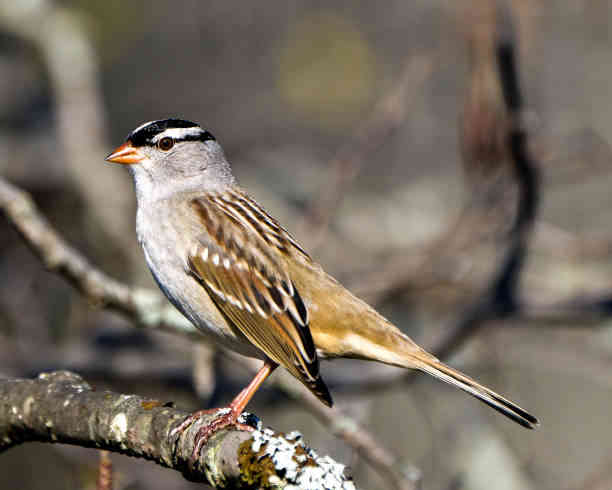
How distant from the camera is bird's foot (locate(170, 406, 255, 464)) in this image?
232cm

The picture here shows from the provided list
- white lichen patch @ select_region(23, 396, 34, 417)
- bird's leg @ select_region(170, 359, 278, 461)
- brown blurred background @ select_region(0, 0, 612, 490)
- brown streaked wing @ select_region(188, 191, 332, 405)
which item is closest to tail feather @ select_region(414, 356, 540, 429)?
brown streaked wing @ select_region(188, 191, 332, 405)

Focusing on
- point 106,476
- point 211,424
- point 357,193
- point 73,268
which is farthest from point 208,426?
point 357,193

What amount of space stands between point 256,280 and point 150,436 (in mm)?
1107

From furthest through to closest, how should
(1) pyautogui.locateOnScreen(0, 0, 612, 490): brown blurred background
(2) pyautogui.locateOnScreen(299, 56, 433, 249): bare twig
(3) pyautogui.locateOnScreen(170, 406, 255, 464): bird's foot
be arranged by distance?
(1) pyautogui.locateOnScreen(0, 0, 612, 490): brown blurred background → (2) pyautogui.locateOnScreen(299, 56, 433, 249): bare twig → (3) pyautogui.locateOnScreen(170, 406, 255, 464): bird's foot

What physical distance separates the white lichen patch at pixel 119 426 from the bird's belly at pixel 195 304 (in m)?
0.84

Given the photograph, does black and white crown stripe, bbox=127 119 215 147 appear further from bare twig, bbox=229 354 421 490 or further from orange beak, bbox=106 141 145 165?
bare twig, bbox=229 354 421 490

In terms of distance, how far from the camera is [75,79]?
642cm

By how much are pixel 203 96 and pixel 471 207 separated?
177 inches

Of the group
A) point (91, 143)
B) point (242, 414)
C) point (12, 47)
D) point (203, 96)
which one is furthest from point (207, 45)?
point (242, 414)

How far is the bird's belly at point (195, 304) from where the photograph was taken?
3.31m

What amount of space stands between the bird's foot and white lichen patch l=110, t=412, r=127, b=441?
0.14m

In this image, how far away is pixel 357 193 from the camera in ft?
24.0

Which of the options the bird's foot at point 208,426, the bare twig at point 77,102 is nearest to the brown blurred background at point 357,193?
the bare twig at point 77,102

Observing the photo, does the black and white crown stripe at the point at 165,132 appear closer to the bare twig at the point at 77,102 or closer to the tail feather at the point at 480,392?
the tail feather at the point at 480,392
